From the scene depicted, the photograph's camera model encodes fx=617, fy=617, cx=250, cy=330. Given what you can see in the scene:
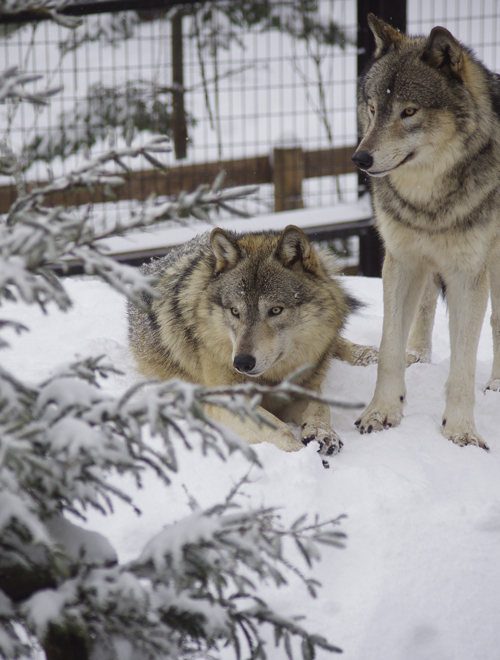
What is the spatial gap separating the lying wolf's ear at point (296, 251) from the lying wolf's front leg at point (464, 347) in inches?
26.5

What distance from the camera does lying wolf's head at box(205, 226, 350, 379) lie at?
280 centimetres

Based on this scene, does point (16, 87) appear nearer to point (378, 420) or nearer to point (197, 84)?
point (378, 420)

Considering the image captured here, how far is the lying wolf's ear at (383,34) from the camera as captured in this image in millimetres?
2852

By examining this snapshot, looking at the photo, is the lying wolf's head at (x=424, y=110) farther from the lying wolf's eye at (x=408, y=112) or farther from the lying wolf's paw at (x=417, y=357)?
the lying wolf's paw at (x=417, y=357)

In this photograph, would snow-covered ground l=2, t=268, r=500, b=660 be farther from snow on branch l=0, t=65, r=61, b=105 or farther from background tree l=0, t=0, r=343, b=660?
snow on branch l=0, t=65, r=61, b=105

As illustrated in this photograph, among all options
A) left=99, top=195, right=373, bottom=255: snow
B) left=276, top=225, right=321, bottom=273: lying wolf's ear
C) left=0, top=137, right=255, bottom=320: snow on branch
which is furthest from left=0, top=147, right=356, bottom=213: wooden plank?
left=0, top=137, right=255, bottom=320: snow on branch

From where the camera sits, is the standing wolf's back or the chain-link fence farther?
the chain-link fence

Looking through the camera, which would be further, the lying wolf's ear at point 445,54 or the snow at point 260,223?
the snow at point 260,223

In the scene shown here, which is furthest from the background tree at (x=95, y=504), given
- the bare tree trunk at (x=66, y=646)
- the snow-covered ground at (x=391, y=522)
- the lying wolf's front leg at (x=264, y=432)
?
the lying wolf's front leg at (x=264, y=432)

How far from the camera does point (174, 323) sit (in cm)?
343

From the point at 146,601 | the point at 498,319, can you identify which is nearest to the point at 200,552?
the point at 146,601

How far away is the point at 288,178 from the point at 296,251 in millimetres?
3732

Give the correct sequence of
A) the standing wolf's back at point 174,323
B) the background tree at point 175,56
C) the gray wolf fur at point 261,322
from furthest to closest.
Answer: the background tree at point 175,56 → the standing wolf's back at point 174,323 → the gray wolf fur at point 261,322

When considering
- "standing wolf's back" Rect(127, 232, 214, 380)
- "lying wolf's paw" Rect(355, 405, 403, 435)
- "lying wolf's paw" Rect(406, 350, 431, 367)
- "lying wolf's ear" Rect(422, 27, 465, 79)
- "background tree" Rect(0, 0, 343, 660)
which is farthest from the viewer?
"lying wolf's paw" Rect(406, 350, 431, 367)
